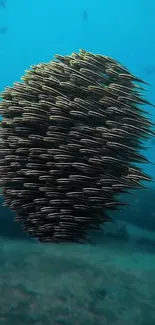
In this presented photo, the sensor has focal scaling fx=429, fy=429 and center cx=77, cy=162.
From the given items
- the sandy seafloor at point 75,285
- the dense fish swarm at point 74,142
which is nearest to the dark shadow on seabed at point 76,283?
the sandy seafloor at point 75,285

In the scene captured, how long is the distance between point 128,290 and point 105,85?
74.7 inches

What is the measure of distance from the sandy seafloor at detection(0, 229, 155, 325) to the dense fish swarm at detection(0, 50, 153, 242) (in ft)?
1.02

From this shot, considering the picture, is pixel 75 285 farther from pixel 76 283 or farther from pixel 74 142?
pixel 74 142

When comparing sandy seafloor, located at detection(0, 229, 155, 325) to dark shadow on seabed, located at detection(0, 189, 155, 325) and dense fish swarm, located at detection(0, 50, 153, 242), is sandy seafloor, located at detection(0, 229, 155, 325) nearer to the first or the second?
dark shadow on seabed, located at detection(0, 189, 155, 325)

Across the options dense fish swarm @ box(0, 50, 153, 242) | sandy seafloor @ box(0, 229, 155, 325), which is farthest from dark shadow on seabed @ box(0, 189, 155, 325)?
dense fish swarm @ box(0, 50, 153, 242)

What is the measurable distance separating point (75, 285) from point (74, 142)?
127 centimetres

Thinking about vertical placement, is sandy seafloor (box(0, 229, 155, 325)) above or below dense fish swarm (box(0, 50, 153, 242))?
below

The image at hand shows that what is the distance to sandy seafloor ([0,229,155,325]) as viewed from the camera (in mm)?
3377

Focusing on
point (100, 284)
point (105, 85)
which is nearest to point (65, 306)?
point (100, 284)

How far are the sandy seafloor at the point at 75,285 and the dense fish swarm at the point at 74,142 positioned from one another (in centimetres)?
31

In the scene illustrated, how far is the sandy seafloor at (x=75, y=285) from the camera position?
133 inches

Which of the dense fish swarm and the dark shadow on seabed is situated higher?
the dense fish swarm

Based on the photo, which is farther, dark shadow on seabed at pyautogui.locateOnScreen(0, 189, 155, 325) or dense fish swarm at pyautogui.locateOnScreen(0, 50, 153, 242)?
dense fish swarm at pyautogui.locateOnScreen(0, 50, 153, 242)

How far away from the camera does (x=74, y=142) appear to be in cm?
387
